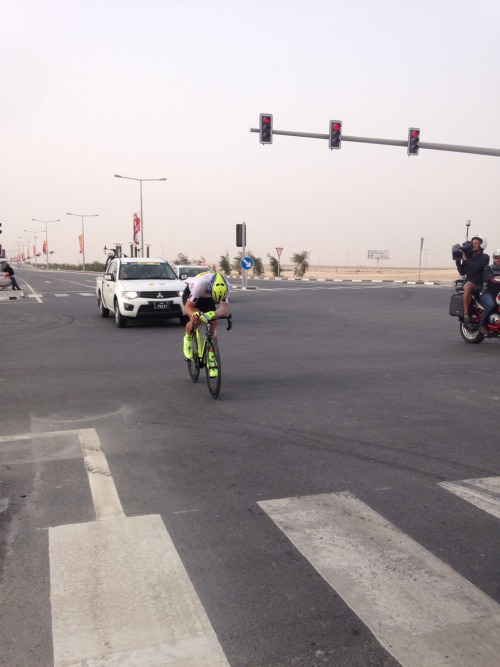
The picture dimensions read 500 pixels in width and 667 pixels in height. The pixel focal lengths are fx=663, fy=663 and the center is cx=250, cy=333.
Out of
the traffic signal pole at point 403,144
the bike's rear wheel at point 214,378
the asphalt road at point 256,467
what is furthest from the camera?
the traffic signal pole at point 403,144

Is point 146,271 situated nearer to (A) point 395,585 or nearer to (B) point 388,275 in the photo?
(A) point 395,585

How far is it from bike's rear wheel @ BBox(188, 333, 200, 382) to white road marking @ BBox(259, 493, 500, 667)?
451 centimetres

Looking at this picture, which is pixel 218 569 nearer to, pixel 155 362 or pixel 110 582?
pixel 110 582

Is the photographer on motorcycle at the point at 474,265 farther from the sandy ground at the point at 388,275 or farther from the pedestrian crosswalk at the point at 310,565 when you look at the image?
the sandy ground at the point at 388,275

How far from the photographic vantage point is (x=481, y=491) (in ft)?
15.5

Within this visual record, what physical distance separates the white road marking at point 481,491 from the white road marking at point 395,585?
2.45 feet

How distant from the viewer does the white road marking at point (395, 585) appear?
9.22 feet

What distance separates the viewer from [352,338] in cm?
1420

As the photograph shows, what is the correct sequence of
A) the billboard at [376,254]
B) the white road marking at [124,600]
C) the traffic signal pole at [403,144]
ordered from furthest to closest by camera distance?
1. the billboard at [376,254]
2. the traffic signal pole at [403,144]
3. the white road marking at [124,600]

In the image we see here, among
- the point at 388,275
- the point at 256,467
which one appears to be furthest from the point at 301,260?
the point at 256,467

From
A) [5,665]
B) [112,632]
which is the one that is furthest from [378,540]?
[5,665]

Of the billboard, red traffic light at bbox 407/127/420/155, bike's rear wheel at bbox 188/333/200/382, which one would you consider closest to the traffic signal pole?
red traffic light at bbox 407/127/420/155

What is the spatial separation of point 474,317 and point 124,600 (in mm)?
10843

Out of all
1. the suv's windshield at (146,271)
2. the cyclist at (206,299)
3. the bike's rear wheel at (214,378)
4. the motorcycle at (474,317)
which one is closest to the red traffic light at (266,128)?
the suv's windshield at (146,271)
